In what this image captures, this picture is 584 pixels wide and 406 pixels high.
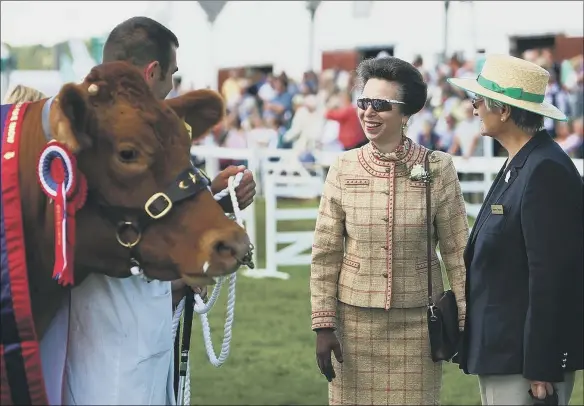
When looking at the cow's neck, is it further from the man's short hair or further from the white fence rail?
the white fence rail

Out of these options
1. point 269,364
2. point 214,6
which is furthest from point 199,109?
point 214,6

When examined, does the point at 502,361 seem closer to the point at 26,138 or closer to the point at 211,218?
the point at 211,218

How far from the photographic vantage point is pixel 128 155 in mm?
2920

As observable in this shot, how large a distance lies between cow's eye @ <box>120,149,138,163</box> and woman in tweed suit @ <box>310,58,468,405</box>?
5.15 ft

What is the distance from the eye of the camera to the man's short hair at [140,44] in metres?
3.60

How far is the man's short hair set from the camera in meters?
3.60

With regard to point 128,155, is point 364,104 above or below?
below

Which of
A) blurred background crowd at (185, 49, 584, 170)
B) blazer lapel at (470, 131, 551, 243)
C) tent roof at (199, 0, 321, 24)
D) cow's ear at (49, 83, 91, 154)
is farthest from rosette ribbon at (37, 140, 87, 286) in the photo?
tent roof at (199, 0, 321, 24)

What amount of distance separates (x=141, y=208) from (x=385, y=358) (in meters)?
1.70

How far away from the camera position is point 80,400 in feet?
9.85

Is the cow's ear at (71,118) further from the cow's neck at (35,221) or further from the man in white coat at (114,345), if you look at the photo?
the man in white coat at (114,345)

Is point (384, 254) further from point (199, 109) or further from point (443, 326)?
point (199, 109)

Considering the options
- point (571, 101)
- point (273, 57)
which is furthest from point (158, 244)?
point (273, 57)

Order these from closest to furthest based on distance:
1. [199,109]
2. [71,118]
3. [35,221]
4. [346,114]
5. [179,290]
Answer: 1. [71,118]
2. [35,221]
3. [199,109]
4. [179,290]
5. [346,114]
